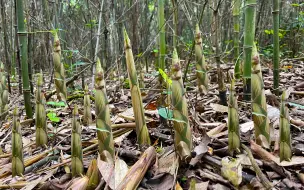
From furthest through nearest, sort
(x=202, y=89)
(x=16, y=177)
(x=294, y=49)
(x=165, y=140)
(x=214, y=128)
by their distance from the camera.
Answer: (x=294, y=49), (x=202, y=89), (x=214, y=128), (x=165, y=140), (x=16, y=177)

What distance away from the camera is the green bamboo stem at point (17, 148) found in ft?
3.89

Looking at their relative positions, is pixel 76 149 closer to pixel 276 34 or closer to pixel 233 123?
pixel 233 123

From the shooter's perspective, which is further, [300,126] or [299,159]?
[300,126]

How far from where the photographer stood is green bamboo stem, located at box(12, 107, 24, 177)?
46.7 inches

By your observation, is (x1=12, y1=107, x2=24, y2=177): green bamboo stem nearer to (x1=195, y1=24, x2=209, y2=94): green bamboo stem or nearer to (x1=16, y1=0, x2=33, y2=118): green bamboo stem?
(x1=16, y1=0, x2=33, y2=118): green bamboo stem

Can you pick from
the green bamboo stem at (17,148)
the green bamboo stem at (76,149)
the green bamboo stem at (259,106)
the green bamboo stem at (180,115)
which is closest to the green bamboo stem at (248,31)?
the green bamboo stem at (259,106)

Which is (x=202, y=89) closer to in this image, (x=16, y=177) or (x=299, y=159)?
(x=299, y=159)

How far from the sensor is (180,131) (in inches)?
43.0

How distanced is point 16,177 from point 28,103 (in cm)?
83

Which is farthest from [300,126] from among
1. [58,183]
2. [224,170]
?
[58,183]

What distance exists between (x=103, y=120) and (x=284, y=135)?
0.63 metres

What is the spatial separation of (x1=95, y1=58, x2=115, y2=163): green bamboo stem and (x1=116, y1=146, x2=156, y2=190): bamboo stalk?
0.10 m

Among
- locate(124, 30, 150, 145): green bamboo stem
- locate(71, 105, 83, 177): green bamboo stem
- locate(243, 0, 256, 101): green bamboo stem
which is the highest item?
locate(243, 0, 256, 101): green bamboo stem

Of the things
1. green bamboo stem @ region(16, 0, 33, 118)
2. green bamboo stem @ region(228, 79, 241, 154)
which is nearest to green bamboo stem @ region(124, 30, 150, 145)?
green bamboo stem @ region(228, 79, 241, 154)
